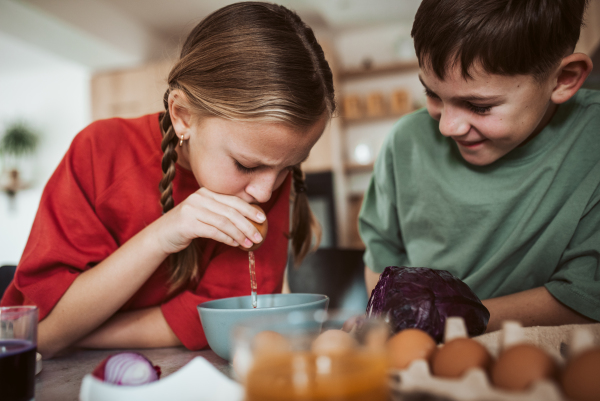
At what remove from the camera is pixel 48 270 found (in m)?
0.84

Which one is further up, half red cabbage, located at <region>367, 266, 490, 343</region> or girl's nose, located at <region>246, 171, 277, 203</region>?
girl's nose, located at <region>246, 171, 277, 203</region>

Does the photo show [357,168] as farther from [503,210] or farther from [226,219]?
[226,219]

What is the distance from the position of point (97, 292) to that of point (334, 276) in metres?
0.71

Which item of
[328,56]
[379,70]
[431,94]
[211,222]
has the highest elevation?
[328,56]

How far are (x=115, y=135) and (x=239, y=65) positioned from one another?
0.37m

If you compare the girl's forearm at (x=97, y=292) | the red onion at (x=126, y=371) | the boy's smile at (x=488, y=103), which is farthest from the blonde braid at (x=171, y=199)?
the boy's smile at (x=488, y=103)

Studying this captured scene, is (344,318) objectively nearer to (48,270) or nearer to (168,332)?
(168,332)

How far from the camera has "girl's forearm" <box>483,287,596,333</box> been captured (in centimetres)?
87

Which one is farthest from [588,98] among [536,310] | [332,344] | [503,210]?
[332,344]

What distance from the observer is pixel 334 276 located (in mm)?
1351

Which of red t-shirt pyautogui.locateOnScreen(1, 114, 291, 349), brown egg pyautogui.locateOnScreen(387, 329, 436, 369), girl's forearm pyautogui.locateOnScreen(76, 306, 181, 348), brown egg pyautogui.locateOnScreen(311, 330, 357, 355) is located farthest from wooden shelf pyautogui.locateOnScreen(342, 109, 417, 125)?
brown egg pyautogui.locateOnScreen(311, 330, 357, 355)

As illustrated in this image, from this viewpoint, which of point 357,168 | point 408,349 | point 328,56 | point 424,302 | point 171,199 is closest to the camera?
point 408,349

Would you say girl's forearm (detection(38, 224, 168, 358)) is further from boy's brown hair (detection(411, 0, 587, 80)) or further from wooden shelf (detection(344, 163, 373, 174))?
wooden shelf (detection(344, 163, 373, 174))

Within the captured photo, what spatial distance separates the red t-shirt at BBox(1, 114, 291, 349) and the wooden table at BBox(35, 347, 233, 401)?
0.05 m
